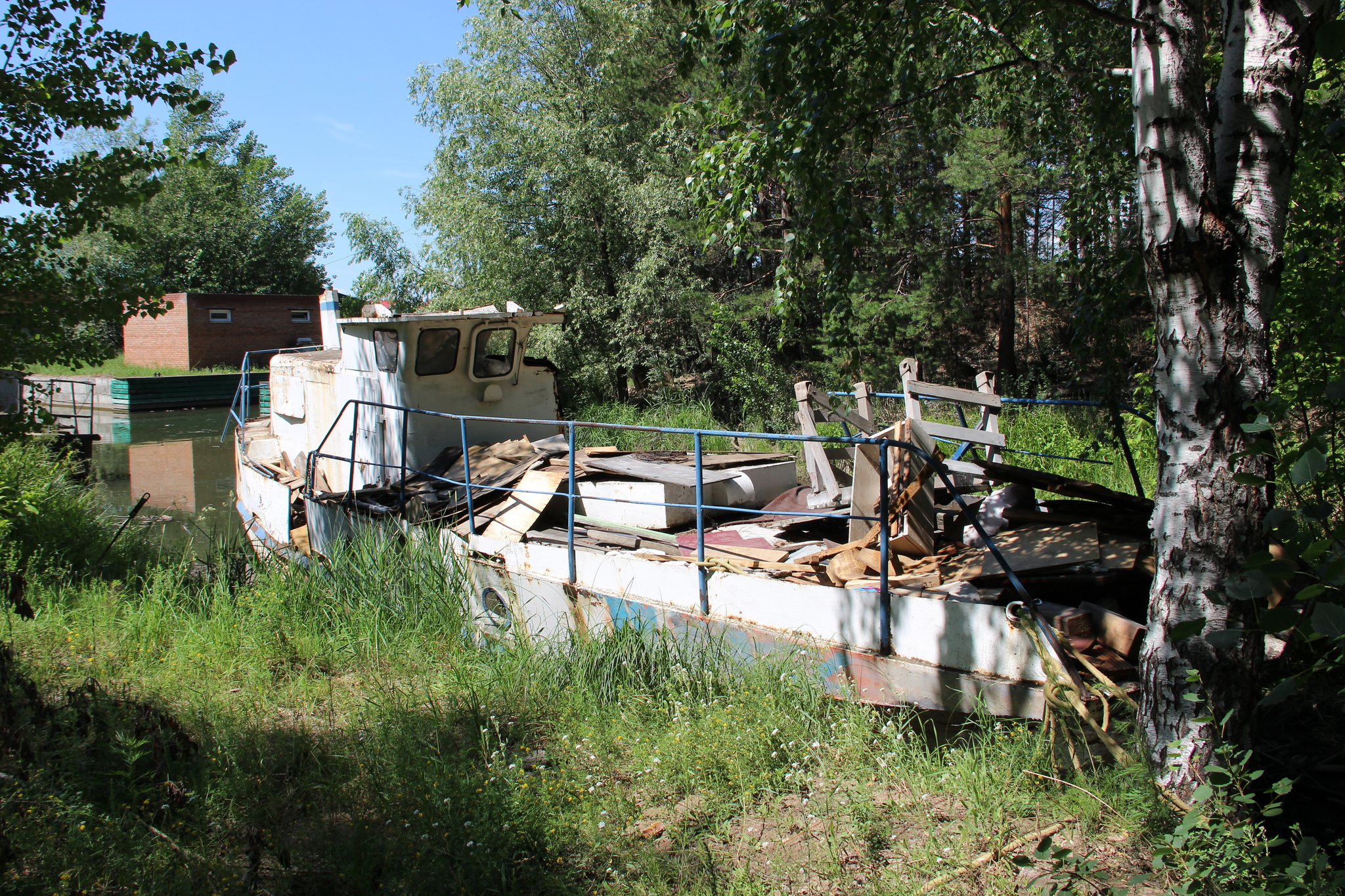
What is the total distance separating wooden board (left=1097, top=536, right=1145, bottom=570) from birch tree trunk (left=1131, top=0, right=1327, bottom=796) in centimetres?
138

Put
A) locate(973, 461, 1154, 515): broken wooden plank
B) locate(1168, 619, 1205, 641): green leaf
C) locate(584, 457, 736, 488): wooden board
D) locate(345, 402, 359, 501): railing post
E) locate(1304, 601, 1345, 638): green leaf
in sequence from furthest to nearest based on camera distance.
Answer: locate(345, 402, 359, 501): railing post < locate(584, 457, 736, 488): wooden board < locate(973, 461, 1154, 515): broken wooden plank < locate(1168, 619, 1205, 641): green leaf < locate(1304, 601, 1345, 638): green leaf

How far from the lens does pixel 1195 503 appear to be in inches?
132

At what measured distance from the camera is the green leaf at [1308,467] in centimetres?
195

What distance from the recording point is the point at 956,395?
20.8 ft

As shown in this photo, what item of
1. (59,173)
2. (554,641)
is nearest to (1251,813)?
(554,641)

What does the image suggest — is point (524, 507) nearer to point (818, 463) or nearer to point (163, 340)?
point (818, 463)

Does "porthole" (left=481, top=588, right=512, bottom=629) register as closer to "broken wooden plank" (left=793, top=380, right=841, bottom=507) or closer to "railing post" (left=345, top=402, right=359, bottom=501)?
"railing post" (left=345, top=402, right=359, bottom=501)

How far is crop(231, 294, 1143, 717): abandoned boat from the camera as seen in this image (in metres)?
4.61

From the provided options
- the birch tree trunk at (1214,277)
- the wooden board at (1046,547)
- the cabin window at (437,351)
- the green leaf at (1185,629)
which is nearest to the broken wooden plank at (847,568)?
the wooden board at (1046,547)

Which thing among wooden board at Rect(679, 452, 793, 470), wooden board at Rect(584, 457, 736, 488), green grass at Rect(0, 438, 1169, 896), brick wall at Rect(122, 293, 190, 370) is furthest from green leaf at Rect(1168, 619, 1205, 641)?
brick wall at Rect(122, 293, 190, 370)

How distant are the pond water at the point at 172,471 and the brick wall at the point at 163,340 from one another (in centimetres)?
Result: 704

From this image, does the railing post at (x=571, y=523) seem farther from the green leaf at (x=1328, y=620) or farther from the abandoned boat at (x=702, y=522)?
the green leaf at (x=1328, y=620)

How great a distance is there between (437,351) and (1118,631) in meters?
6.68

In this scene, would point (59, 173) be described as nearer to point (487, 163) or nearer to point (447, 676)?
point (447, 676)
